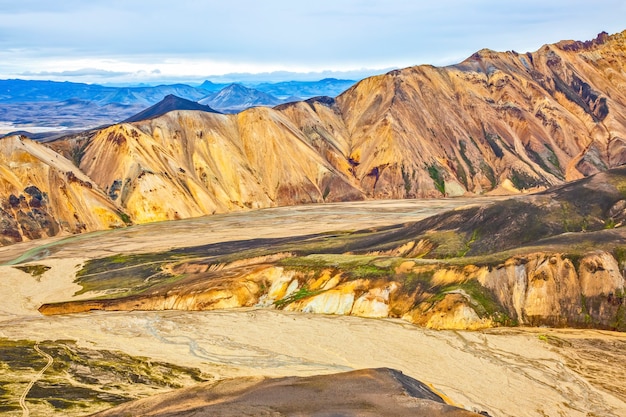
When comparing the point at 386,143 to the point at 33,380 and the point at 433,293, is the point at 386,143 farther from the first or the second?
the point at 33,380

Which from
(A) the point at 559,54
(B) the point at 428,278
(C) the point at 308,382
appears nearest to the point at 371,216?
(B) the point at 428,278

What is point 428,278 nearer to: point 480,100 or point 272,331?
point 272,331

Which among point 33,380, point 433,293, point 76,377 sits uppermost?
point 433,293

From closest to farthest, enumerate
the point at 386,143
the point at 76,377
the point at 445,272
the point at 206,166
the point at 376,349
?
the point at 76,377, the point at 376,349, the point at 445,272, the point at 206,166, the point at 386,143

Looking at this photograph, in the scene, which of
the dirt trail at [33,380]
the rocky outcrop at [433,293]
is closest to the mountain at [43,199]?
the rocky outcrop at [433,293]

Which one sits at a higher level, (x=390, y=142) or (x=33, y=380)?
(x=390, y=142)

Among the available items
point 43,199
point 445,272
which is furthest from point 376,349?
point 43,199

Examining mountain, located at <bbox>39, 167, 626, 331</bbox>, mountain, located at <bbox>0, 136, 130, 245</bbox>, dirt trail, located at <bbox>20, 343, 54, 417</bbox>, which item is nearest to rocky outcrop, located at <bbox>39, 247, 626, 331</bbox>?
mountain, located at <bbox>39, 167, 626, 331</bbox>

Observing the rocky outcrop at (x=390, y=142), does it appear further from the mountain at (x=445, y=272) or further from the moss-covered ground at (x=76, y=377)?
the moss-covered ground at (x=76, y=377)
